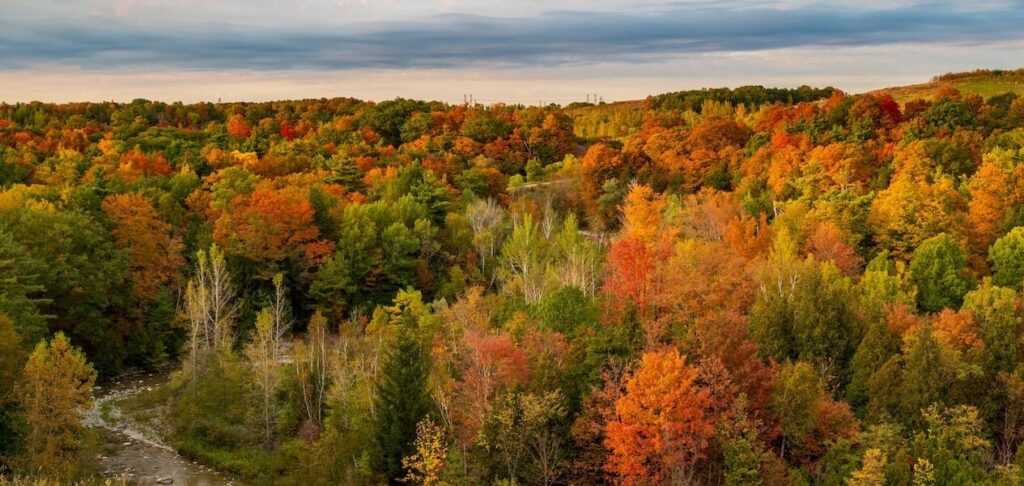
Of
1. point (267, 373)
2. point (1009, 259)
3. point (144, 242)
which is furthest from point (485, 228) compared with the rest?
point (1009, 259)

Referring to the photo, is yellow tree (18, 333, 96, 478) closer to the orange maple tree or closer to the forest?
the forest

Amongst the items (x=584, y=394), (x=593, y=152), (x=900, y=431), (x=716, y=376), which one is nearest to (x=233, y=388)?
(x=584, y=394)

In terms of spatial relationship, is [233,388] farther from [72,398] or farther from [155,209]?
[155,209]

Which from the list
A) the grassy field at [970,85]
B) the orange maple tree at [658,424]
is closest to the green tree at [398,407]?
the orange maple tree at [658,424]

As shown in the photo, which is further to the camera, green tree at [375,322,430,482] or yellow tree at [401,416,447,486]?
green tree at [375,322,430,482]

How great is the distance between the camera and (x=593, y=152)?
9956 cm

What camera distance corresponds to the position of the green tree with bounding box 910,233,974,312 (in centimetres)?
6019

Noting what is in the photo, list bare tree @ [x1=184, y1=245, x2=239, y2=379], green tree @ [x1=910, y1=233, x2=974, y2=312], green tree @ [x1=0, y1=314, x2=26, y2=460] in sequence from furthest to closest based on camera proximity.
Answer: green tree @ [x1=910, y1=233, x2=974, y2=312] < bare tree @ [x1=184, y1=245, x2=239, y2=379] < green tree @ [x1=0, y1=314, x2=26, y2=460]

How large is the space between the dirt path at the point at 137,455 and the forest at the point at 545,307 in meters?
1.00

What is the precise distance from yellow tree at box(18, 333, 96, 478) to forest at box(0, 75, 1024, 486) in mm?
144

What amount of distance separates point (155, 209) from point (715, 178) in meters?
54.1

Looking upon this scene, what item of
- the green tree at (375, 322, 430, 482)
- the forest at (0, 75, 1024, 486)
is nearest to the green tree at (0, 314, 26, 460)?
the forest at (0, 75, 1024, 486)

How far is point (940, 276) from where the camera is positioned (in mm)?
61094

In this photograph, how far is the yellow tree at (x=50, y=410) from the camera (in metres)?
40.6
